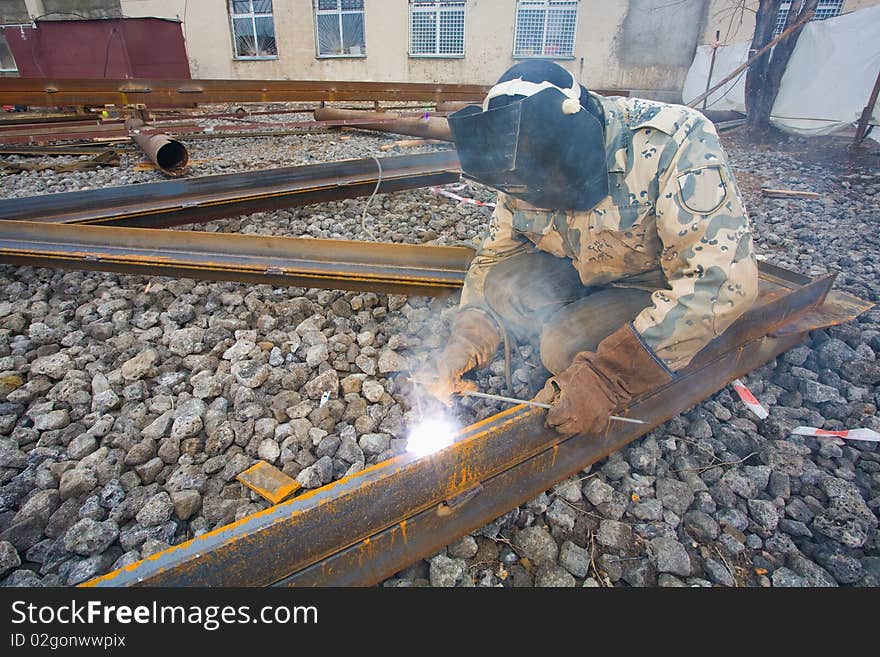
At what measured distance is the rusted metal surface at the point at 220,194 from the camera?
349cm

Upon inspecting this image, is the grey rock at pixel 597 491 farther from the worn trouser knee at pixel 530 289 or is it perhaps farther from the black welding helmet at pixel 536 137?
the black welding helmet at pixel 536 137

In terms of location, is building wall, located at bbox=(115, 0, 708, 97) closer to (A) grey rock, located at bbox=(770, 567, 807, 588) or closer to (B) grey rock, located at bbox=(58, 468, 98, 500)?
(A) grey rock, located at bbox=(770, 567, 807, 588)

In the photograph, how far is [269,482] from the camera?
175cm

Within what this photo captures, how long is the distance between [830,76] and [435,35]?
9875mm

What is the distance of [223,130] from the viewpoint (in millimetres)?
7727

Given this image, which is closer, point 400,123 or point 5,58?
point 400,123

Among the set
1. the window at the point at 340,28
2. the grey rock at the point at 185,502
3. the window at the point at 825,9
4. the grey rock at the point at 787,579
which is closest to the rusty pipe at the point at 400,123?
the grey rock at the point at 185,502

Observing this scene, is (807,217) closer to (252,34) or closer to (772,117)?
(772,117)

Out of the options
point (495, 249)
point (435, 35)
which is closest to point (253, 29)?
point (435, 35)

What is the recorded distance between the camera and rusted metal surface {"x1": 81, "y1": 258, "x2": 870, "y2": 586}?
3.68 ft

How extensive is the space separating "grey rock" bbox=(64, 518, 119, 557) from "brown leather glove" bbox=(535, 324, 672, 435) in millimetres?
1403

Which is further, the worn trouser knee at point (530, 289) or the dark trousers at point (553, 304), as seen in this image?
the worn trouser knee at point (530, 289)

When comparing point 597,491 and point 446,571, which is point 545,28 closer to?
point 597,491

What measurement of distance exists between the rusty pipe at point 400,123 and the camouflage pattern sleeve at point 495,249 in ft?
13.3
